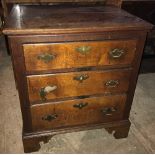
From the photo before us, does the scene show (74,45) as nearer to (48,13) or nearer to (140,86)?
(48,13)

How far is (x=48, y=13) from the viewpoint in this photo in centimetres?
138

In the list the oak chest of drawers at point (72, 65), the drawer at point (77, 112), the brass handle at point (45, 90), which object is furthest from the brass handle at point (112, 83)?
the brass handle at point (45, 90)

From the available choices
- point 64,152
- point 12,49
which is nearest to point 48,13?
point 12,49

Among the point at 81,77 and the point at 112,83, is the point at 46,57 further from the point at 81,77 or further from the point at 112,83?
the point at 112,83

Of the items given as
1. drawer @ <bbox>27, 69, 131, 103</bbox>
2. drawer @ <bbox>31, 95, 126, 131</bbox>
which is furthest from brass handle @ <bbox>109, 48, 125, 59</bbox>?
drawer @ <bbox>31, 95, 126, 131</bbox>

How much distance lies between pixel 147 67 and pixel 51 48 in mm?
2011

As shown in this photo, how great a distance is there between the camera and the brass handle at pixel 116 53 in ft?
4.13

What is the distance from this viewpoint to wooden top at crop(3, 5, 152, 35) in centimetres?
107

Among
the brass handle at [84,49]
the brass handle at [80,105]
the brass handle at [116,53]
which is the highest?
the brass handle at [84,49]

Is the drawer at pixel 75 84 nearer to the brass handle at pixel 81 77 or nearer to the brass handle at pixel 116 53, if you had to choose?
the brass handle at pixel 81 77

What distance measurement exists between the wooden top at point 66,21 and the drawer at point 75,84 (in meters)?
0.31

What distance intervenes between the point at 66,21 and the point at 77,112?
2.24ft

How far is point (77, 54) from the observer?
1.21 m

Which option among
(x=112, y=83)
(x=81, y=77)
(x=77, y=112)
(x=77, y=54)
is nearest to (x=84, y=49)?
(x=77, y=54)
